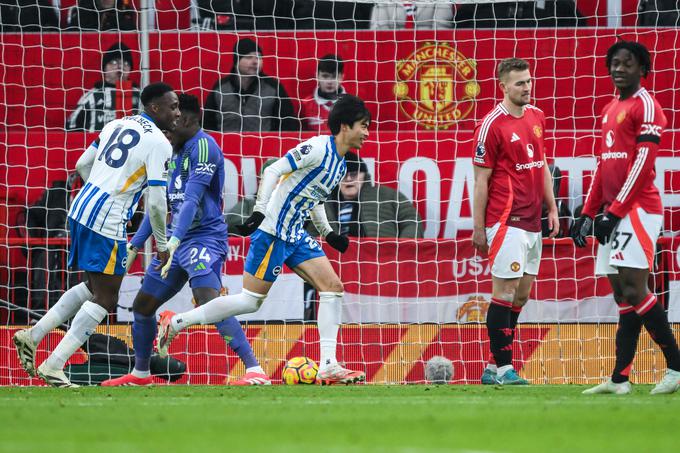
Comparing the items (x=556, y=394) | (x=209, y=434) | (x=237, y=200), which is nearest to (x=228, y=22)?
(x=237, y=200)

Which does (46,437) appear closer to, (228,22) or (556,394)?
(556,394)

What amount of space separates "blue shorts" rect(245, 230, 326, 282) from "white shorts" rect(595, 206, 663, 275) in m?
2.18

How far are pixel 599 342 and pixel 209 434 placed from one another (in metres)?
6.06

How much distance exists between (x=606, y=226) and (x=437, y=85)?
547 centimetres

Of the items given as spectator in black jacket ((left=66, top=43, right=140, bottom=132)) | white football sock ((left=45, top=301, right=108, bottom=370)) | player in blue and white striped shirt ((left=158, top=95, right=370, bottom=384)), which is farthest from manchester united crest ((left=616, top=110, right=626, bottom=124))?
spectator in black jacket ((left=66, top=43, right=140, bottom=132))

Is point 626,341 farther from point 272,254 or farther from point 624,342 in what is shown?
point 272,254

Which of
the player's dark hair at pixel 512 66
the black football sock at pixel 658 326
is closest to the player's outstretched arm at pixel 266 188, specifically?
the player's dark hair at pixel 512 66

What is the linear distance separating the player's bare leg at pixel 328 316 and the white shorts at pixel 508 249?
107 centimetres

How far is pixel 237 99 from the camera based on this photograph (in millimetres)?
11383

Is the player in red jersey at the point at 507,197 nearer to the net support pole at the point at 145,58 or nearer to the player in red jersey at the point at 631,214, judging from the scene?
the player in red jersey at the point at 631,214

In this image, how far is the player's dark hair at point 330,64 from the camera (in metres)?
11.5

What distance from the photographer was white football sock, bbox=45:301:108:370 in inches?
289

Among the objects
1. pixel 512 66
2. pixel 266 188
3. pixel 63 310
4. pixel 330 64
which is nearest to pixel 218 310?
pixel 266 188

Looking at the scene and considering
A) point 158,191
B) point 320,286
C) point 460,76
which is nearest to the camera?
point 158,191
